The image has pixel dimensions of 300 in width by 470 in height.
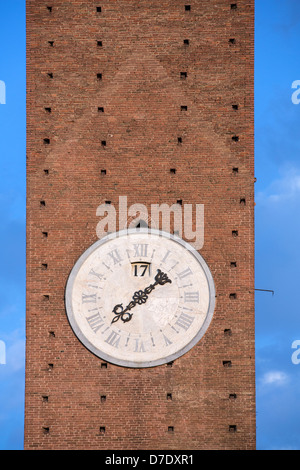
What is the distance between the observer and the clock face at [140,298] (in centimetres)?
3030

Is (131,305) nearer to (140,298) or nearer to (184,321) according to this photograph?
(140,298)

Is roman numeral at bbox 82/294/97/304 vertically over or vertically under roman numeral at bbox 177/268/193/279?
under

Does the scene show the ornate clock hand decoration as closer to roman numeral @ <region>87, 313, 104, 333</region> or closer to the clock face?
the clock face

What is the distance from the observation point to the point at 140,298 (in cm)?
3041

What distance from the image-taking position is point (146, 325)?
30.3m

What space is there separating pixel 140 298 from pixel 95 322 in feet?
3.63

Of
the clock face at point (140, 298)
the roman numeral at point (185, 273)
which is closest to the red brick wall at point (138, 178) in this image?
the clock face at point (140, 298)

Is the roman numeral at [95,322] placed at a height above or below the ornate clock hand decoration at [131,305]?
below

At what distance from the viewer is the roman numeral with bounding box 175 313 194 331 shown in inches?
1195

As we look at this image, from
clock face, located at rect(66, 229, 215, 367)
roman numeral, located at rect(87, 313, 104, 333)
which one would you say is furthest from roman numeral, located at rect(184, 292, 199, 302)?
roman numeral, located at rect(87, 313, 104, 333)

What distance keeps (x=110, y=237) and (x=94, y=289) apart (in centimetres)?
119

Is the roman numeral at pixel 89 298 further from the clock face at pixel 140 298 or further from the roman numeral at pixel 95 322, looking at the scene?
the roman numeral at pixel 95 322
